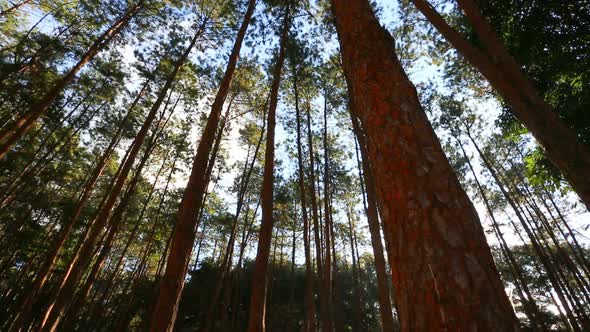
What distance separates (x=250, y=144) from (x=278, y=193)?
148 inches

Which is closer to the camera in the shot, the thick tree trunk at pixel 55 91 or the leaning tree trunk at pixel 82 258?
the thick tree trunk at pixel 55 91

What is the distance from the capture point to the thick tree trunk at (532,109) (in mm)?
3179

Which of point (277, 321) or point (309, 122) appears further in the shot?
point (277, 321)

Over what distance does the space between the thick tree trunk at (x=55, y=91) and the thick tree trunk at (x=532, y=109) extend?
11404mm

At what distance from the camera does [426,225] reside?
108 centimetres

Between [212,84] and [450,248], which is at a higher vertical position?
[212,84]

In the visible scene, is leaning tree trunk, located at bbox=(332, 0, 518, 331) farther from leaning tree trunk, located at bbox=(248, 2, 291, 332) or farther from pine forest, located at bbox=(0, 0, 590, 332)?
leaning tree trunk, located at bbox=(248, 2, 291, 332)

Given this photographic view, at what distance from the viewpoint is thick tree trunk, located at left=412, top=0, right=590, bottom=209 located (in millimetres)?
3179

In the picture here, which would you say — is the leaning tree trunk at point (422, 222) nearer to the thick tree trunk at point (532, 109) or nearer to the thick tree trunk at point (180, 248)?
the thick tree trunk at point (532, 109)

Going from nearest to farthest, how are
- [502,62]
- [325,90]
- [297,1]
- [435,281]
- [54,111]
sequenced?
[435,281] → [502,62] → [297,1] → [54,111] → [325,90]

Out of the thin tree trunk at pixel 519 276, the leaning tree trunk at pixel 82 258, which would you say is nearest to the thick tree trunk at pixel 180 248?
the leaning tree trunk at pixel 82 258

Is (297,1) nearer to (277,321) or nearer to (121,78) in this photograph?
(121,78)

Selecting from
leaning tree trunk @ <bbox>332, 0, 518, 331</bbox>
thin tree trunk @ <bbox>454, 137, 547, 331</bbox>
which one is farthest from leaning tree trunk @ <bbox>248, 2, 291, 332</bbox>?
thin tree trunk @ <bbox>454, 137, 547, 331</bbox>

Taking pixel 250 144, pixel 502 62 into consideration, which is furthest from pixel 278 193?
pixel 502 62
